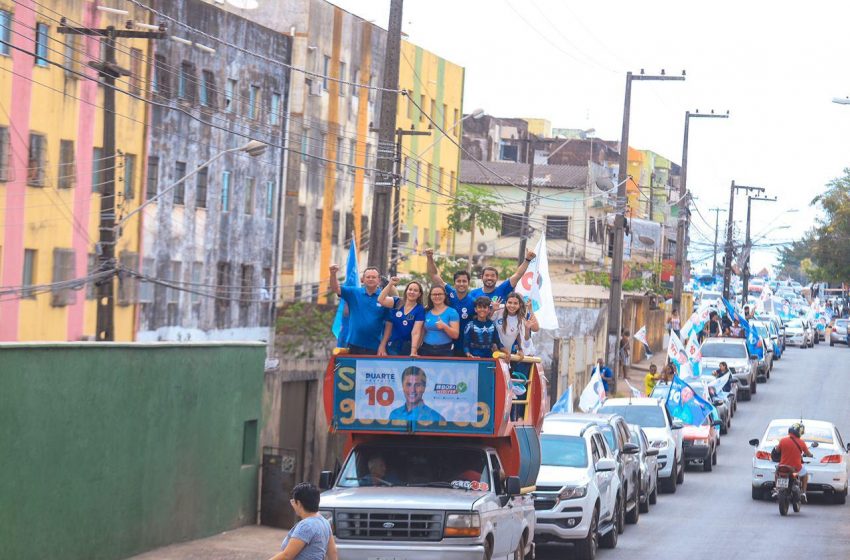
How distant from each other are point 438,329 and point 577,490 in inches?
190

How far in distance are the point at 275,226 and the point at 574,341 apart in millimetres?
13561

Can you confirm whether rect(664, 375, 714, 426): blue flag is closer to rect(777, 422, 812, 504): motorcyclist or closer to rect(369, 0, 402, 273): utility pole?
rect(777, 422, 812, 504): motorcyclist

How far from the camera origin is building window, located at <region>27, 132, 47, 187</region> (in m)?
38.6

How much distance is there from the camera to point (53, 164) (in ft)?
130

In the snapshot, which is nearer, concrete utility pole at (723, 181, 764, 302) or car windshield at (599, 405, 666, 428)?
car windshield at (599, 405, 666, 428)

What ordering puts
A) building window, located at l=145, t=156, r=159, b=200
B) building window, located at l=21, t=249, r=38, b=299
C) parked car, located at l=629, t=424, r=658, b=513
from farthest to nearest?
building window, located at l=145, t=156, r=159, b=200 < building window, located at l=21, t=249, r=38, b=299 < parked car, located at l=629, t=424, r=658, b=513

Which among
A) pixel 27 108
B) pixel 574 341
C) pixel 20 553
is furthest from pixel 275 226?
pixel 20 553

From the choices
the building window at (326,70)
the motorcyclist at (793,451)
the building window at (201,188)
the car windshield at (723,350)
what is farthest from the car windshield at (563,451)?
the building window at (326,70)

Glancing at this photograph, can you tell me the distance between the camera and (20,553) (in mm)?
14930

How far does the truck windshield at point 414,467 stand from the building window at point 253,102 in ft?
119

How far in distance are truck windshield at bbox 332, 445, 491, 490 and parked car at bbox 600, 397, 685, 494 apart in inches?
593

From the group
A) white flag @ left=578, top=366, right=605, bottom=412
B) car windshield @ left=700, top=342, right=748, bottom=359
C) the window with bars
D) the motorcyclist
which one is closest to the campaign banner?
the motorcyclist

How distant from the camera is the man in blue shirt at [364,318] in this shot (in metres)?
16.4

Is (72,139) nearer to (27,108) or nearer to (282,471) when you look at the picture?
(27,108)
